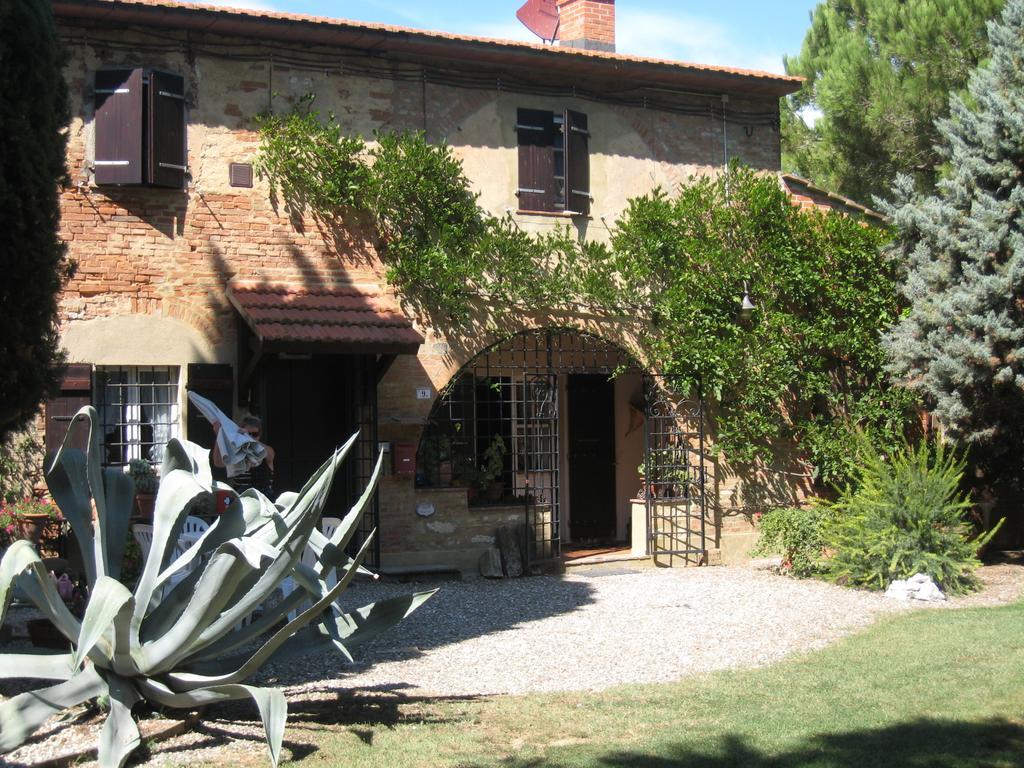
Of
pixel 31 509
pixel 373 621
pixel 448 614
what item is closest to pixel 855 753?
pixel 373 621

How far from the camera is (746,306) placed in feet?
43.2

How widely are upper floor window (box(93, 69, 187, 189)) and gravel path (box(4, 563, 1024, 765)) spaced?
4467 mm

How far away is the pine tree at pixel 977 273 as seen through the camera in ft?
38.4

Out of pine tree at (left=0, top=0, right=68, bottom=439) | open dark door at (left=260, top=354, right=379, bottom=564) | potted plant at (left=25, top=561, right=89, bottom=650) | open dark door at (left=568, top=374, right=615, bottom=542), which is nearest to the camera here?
pine tree at (left=0, top=0, right=68, bottom=439)

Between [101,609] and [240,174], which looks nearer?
[101,609]

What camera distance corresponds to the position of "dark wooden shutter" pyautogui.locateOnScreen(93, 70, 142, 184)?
10.9 meters

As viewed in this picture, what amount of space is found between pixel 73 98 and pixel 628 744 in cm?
831

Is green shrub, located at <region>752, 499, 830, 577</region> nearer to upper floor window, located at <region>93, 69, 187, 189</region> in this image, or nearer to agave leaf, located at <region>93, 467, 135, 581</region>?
upper floor window, located at <region>93, 69, 187, 189</region>

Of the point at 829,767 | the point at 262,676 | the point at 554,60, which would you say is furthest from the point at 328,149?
the point at 829,767

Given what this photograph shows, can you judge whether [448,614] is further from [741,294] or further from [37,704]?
[741,294]

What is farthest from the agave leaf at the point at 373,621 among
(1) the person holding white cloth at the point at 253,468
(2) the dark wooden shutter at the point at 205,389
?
(2) the dark wooden shutter at the point at 205,389

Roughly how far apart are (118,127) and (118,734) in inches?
282

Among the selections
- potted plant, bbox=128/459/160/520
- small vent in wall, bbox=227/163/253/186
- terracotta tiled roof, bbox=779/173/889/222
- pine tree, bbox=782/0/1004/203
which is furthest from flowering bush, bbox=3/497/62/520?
pine tree, bbox=782/0/1004/203

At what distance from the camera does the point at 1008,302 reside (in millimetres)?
11711
